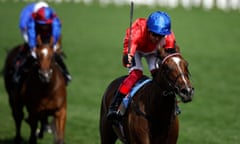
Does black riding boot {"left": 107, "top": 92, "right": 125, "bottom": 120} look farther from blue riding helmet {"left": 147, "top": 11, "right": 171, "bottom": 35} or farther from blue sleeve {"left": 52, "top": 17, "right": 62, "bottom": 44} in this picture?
blue sleeve {"left": 52, "top": 17, "right": 62, "bottom": 44}

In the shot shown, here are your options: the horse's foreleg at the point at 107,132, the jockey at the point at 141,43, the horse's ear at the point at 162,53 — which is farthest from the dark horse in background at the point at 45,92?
the horse's ear at the point at 162,53

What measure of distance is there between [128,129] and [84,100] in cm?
918

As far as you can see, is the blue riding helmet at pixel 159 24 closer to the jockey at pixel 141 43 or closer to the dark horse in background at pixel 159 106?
the jockey at pixel 141 43

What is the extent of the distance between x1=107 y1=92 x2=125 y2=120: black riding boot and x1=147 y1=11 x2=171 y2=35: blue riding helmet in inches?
35.1

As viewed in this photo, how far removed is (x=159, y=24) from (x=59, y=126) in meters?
→ 3.55

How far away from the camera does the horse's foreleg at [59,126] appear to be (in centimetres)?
1076

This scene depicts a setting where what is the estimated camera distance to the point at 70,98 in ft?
56.5

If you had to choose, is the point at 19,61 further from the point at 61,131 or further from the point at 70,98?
the point at 70,98

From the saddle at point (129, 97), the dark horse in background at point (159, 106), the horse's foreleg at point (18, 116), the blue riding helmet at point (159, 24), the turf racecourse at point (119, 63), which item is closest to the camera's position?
the dark horse in background at point (159, 106)

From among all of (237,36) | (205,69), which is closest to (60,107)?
(205,69)

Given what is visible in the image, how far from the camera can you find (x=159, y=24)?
26.0 feet

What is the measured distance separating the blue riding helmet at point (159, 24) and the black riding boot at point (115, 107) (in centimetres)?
89

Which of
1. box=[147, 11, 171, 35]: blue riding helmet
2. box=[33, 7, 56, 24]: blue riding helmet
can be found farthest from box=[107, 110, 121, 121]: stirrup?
box=[33, 7, 56, 24]: blue riding helmet

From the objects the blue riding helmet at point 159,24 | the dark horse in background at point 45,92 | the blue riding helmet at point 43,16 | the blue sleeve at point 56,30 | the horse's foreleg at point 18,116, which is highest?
the blue riding helmet at point 159,24
